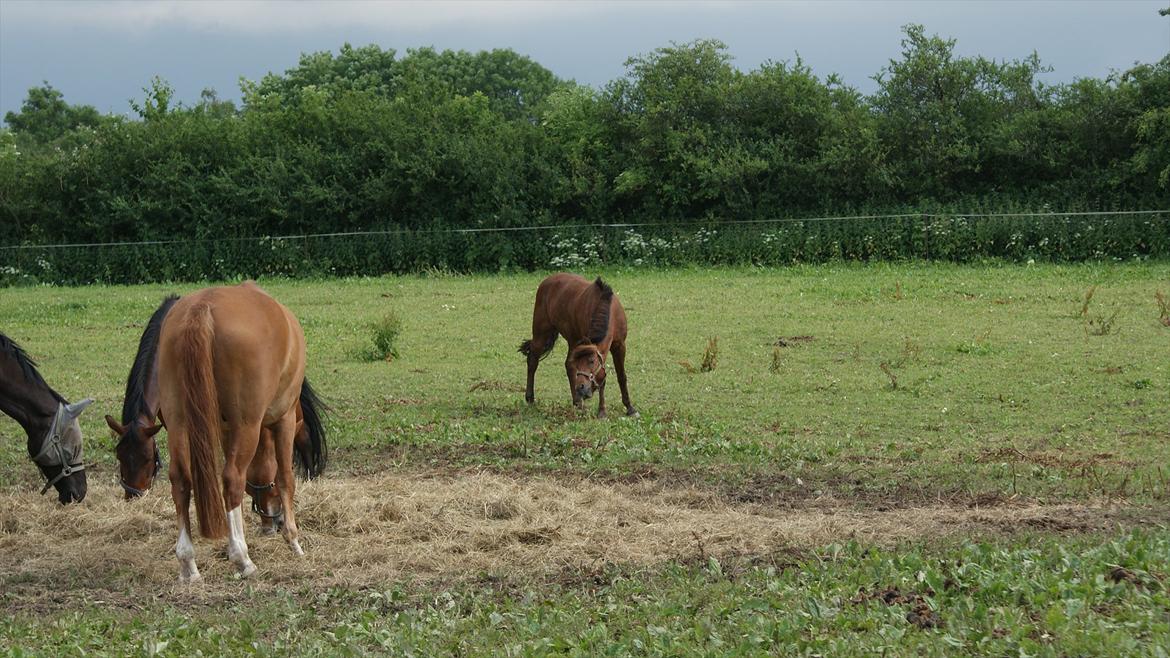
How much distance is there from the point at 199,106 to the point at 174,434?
31.6 m

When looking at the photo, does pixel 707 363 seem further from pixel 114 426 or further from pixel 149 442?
pixel 114 426

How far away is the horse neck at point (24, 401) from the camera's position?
28.6ft

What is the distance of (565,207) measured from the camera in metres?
30.3

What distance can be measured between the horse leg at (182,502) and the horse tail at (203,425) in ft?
0.30

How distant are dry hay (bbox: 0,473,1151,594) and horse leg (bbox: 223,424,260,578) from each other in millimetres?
127

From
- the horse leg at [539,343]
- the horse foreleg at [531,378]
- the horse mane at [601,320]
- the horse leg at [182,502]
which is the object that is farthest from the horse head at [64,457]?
the horse leg at [539,343]

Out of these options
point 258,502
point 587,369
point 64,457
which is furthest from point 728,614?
point 587,369

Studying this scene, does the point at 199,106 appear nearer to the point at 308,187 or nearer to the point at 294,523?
the point at 308,187

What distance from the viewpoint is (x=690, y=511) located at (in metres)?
8.26

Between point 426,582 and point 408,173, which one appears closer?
point 426,582

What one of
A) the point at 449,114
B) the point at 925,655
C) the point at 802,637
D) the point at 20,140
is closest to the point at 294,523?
the point at 802,637

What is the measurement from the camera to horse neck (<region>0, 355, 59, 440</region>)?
8.73 meters

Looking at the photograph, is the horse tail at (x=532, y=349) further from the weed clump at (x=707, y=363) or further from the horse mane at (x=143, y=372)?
the horse mane at (x=143, y=372)

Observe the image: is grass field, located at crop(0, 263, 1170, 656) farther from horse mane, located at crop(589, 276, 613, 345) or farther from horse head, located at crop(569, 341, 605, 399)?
horse mane, located at crop(589, 276, 613, 345)
